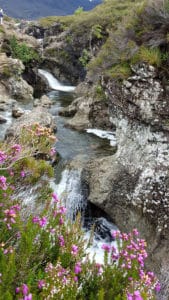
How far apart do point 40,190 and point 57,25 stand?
74.0m

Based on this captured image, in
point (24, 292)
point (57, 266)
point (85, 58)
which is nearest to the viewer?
point (24, 292)

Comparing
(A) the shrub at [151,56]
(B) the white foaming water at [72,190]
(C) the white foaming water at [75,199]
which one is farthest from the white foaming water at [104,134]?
(A) the shrub at [151,56]

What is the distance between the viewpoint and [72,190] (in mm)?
16281

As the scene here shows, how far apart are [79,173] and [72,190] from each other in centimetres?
112

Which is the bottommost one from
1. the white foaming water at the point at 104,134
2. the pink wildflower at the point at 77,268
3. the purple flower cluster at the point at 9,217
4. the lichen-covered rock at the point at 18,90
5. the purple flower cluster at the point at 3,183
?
the white foaming water at the point at 104,134

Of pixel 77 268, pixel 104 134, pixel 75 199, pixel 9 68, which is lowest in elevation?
pixel 75 199

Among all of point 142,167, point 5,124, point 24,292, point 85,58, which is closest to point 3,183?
point 24,292

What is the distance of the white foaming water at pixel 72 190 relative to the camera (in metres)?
15.4

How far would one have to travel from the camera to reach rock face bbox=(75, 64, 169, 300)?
12.8 metres

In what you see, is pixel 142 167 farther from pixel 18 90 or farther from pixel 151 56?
pixel 18 90

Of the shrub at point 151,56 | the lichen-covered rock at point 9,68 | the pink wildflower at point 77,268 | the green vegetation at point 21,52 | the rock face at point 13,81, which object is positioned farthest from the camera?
the green vegetation at point 21,52

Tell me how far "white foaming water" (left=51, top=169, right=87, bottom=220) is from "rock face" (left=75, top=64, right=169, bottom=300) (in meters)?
0.80

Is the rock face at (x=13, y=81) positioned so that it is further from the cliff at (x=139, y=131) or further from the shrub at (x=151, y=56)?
the shrub at (x=151, y=56)

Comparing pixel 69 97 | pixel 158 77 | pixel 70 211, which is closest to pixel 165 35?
pixel 158 77
